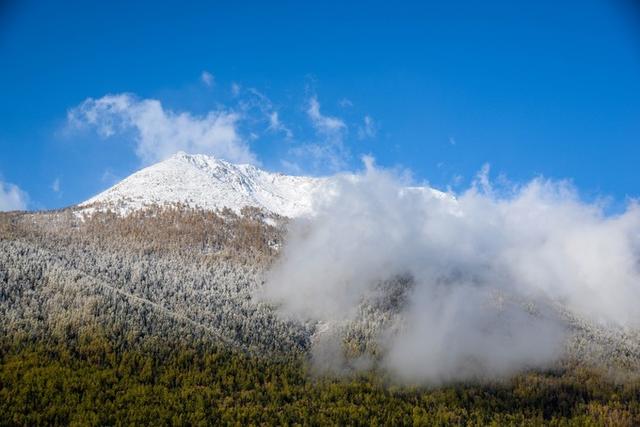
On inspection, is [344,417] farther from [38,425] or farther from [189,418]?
[38,425]

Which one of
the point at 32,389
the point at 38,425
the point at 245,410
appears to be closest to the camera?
the point at 38,425

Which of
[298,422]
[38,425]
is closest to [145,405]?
[38,425]

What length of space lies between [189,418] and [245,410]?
62.1ft

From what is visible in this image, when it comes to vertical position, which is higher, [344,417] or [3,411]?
[344,417]

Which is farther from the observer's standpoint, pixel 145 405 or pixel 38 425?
pixel 145 405

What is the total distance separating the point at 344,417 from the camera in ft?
644

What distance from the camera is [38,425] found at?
163125 mm

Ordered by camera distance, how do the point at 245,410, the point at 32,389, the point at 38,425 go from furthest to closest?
1. the point at 245,410
2. the point at 32,389
3. the point at 38,425

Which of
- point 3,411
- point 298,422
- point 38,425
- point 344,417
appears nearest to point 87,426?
point 38,425

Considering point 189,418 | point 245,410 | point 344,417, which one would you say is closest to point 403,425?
point 344,417

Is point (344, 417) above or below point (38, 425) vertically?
above

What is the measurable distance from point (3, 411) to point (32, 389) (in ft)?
35.1

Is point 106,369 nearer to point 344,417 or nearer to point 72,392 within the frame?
point 72,392

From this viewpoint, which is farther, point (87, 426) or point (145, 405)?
point (145, 405)
